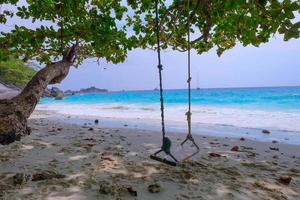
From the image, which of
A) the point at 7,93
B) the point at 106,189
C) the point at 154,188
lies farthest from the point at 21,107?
the point at 7,93

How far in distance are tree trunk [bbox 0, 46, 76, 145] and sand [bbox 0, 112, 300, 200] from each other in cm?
66

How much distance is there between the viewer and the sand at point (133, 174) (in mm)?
3477

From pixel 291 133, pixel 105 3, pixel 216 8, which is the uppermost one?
pixel 105 3

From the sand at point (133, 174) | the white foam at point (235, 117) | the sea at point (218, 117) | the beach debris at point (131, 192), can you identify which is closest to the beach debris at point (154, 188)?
the sand at point (133, 174)

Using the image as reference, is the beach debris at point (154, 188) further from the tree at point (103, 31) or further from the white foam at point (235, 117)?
the white foam at point (235, 117)

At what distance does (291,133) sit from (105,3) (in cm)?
744

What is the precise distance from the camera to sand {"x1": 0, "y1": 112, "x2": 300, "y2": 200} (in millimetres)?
3477

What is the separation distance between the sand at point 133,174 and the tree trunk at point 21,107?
662 millimetres

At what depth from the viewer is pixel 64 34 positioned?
4.91m

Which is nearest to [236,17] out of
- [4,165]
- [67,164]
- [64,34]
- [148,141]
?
[64,34]

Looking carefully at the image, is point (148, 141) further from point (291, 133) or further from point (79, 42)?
point (291, 133)

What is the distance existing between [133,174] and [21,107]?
172cm

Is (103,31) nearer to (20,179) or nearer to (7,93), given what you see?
(20,179)

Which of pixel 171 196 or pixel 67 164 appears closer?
pixel 171 196
